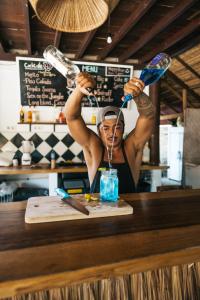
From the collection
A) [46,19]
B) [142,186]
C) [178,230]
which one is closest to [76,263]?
[178,230]

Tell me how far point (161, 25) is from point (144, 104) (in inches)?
74.0

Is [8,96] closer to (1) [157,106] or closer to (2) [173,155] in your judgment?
(1) [157,106]

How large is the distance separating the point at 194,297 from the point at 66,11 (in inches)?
53.4

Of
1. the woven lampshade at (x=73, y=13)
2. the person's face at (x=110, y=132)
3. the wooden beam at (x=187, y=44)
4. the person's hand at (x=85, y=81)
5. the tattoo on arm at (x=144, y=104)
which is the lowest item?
the person's face at (x=110, y=132)

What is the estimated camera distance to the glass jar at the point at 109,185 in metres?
1.14

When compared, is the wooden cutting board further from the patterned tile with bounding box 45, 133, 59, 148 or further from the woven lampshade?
A: the patterned tile with bounding box 45, 133, 59, 148

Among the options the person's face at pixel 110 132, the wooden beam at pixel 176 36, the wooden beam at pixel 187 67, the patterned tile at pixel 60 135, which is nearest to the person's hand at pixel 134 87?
the person's face at pixel 110 132

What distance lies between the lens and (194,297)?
3.00 ft

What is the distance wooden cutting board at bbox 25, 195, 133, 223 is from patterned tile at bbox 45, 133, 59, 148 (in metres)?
2.86

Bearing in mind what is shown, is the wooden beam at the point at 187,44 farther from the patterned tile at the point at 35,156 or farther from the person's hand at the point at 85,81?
the person's hand at the point at 85,81

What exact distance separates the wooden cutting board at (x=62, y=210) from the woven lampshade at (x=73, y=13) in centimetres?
85

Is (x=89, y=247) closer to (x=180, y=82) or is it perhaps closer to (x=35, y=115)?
(x=35, y=115)

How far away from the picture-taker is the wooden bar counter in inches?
23.9

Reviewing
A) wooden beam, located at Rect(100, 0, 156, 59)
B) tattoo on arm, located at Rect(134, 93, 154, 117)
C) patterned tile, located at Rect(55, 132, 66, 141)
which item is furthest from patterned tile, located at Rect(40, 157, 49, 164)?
tattoo on arm, located at Rect(134, 93, 154, 117)
